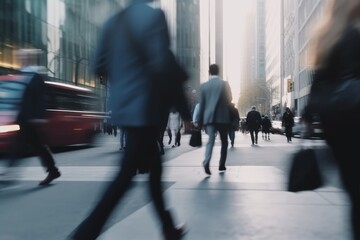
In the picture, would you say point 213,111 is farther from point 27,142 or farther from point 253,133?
point 253,133

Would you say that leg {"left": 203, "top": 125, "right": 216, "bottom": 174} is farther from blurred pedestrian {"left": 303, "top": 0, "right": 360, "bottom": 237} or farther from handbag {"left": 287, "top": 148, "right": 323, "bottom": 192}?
blurred pedestrian {"left": 303, "top": 0, "right": 360, "bottom": 237}

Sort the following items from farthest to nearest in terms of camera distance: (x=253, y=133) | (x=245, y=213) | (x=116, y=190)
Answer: (x=253, y=133) → (x=245, y=213) → (x=116, y=190)

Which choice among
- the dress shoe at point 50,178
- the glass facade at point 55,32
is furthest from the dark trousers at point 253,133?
the glass facade at point 55,32

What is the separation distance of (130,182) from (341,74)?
4.64ft

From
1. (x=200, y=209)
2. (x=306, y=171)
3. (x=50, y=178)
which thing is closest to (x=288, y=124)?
(x=50, y=178)

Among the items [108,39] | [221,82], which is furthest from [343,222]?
[221,82]

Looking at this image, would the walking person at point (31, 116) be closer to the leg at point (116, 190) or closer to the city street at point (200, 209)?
the city street at point (200, 209)

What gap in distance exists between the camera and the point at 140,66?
3.01 metres

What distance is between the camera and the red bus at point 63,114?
1239cm

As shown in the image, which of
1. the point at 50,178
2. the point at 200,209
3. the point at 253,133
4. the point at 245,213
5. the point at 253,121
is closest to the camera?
the point at 245,213

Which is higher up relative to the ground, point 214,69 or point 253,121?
point 214,69

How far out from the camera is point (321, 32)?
258 cm

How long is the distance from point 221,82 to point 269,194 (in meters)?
2.55

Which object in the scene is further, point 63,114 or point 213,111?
point 63,114
